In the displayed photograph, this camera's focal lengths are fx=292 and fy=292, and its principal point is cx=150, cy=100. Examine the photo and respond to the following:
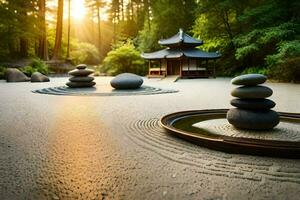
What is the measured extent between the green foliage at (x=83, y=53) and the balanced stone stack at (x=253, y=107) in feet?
103

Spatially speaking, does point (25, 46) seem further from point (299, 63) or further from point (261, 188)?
point (261, 188)

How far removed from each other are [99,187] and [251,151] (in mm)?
2034

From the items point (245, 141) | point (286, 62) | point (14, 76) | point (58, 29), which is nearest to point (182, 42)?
point (286, 62)

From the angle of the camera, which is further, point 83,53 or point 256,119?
point 83,53

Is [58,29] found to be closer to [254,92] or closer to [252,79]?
[252,79]

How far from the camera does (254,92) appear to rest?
5.09 metres

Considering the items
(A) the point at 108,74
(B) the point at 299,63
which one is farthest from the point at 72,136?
(A) the point at 108,74

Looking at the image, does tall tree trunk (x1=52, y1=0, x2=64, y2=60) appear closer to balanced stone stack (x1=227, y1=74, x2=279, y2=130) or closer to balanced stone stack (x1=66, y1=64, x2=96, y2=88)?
balanced stone stack (x1=66, y1=64, x2=96, y2=88)

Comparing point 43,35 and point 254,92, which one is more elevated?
point 43,35

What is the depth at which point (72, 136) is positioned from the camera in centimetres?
499

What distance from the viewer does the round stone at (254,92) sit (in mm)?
5082

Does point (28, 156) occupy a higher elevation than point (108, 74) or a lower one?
lower

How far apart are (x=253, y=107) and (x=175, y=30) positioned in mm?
29496

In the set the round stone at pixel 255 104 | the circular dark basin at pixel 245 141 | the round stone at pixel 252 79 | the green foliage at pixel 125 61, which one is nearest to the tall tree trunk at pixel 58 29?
the green foliage at pixel 125 61
